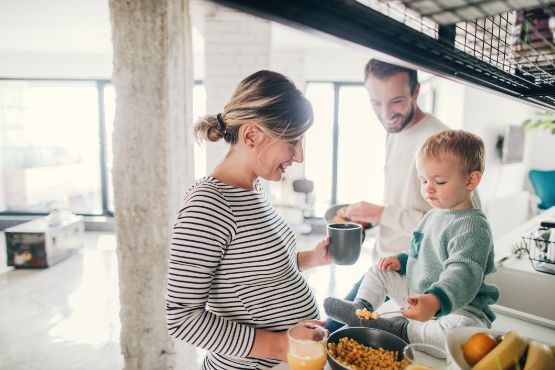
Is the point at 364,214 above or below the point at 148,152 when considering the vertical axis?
below

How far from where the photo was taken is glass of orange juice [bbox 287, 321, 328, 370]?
31.7 inches

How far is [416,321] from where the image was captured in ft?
3.57

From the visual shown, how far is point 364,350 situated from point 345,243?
367 mm

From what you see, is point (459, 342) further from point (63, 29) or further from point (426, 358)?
point (63, 29)

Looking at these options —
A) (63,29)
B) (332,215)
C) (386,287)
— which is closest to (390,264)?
(386,287)

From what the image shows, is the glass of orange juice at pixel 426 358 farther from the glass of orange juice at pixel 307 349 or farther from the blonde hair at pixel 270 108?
the blonde hair at pixel 270 108

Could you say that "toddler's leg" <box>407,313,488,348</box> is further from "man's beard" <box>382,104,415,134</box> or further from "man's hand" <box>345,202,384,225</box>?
"man's beard" <box>382,104,415,134</box>

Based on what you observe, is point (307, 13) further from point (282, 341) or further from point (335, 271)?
point (335, 271)

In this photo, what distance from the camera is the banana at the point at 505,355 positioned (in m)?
0.68

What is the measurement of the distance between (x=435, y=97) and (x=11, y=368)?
5918 mm

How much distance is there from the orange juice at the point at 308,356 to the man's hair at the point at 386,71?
3.78 ft

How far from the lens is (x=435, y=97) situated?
559 centimetres

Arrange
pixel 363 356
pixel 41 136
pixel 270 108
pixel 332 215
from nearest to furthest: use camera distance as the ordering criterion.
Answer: pixel 363 356 → pixel 270 108 → pixel 332 215 → pixel 41 136

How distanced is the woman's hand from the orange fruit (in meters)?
0.59
